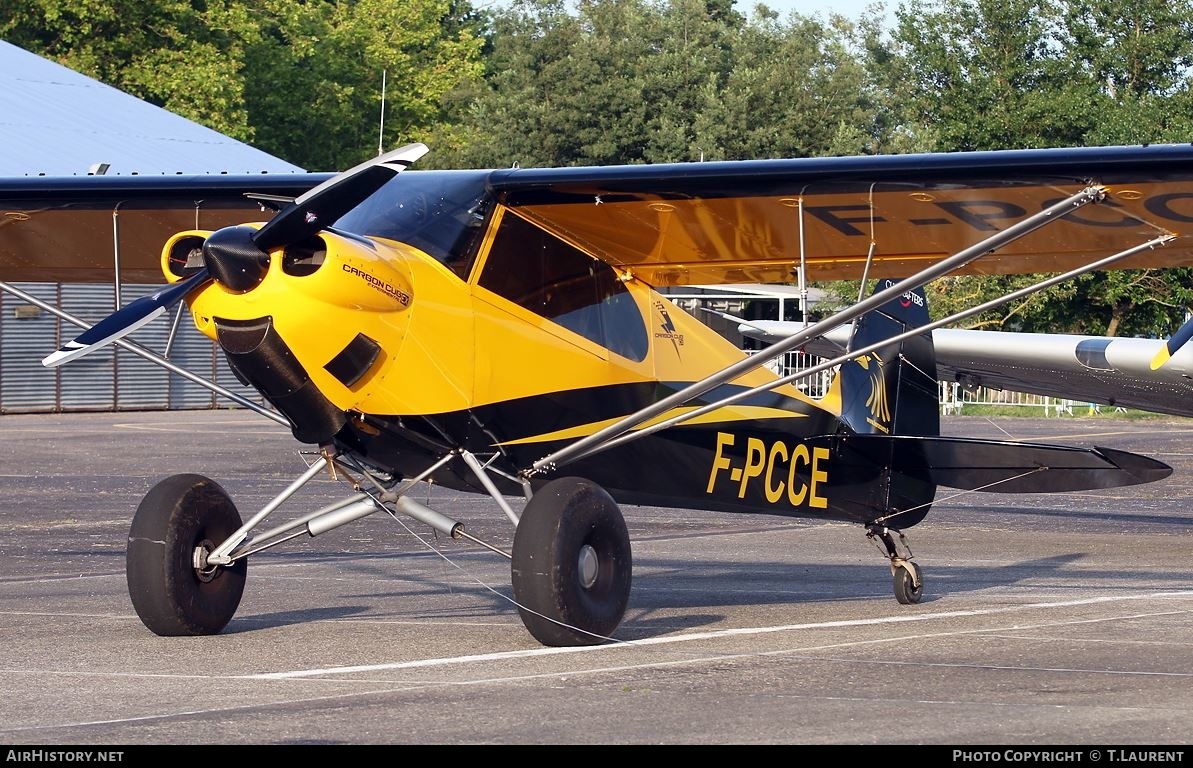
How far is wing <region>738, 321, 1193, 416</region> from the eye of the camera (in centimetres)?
1619

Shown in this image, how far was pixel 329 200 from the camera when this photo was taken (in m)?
7.62

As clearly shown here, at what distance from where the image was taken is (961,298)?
45.1m

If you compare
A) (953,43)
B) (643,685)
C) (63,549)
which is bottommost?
(63,549)

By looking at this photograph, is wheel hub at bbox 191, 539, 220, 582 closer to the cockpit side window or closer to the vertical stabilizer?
the cockpit side window

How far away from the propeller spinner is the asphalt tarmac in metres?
1.65

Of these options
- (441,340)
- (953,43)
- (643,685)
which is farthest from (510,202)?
(953,43)

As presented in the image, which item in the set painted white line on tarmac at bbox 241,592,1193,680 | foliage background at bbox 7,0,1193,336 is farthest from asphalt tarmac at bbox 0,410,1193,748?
foliage background at bbox 7,0,1193,336

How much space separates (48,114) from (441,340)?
30460 mm

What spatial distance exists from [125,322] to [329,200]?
122cm

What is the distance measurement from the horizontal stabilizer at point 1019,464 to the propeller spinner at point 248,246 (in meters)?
4.95

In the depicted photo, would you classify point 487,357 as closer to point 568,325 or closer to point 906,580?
point 568,325

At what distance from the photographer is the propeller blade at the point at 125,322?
7.59 m

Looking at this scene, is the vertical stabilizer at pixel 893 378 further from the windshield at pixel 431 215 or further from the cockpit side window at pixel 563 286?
the windshield at pixel 431 215

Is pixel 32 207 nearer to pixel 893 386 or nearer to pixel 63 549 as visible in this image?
pixel 63 549
